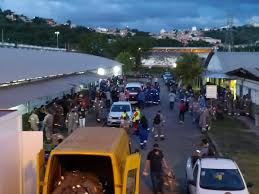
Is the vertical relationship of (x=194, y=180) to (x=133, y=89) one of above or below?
below

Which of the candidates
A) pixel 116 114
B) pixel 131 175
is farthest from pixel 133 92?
pixel 131 175

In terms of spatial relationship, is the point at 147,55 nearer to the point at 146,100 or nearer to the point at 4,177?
the point at 146,100

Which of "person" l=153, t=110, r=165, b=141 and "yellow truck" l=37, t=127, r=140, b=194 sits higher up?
"yellow truck" l=37, t=127, r=140, b=194

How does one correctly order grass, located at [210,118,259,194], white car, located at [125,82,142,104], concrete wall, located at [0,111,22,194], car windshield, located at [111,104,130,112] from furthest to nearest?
white car, located at [125,82,142,104] → car windshield, located at [111,104,130,112] → grass, located at [210,118,259,194] → concrete wall, located at [0,111,22,194]

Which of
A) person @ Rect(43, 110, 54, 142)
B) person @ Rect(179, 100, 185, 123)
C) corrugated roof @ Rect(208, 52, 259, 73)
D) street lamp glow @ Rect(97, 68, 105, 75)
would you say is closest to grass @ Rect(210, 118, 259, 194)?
person @ Rect(179, 100, 185, 123)

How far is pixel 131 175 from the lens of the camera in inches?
422

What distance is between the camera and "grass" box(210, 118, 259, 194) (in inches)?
802

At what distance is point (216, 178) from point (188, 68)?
52472 mm

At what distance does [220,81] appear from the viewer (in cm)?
6097

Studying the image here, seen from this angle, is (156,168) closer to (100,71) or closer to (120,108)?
(120,108)

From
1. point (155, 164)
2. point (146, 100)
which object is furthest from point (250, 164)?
point (146, 100)

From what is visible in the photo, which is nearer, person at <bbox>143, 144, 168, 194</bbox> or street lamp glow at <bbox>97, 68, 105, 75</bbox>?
person at <bbox>143, 144, 168, 194</bbox>

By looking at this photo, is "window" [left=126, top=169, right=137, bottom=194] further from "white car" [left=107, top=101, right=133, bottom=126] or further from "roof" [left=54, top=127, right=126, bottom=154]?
"white car" [left=107, top=101, right=133, bottom=126]

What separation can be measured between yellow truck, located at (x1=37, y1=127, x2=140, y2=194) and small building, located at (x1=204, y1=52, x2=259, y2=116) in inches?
1087
